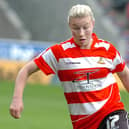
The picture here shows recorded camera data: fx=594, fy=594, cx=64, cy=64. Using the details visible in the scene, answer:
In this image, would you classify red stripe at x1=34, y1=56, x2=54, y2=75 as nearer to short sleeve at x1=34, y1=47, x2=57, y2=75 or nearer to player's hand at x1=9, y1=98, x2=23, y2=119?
short sleeve at x1=34, y1=47, x2=57, y2=75

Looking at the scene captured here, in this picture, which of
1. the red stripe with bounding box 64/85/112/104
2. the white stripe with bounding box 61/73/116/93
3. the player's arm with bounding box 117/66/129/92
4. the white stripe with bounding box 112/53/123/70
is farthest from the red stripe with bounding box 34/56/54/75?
the player's arm with bounding box 117/66/129/92

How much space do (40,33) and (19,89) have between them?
16.4m

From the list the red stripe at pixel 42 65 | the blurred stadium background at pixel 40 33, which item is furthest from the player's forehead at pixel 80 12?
the blurred stadium background at pixel 40 33

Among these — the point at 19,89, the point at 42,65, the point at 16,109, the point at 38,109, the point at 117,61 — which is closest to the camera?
the point at 16,109

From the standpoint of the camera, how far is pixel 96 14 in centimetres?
2170

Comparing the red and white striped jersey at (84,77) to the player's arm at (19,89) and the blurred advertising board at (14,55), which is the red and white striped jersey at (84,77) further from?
the blurred advertising board at (14,55)

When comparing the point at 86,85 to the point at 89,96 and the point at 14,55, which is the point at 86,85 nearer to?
the point at 89,96

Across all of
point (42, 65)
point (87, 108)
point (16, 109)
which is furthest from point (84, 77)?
point (16, 109)

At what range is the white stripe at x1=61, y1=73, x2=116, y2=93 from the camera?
19.9ft

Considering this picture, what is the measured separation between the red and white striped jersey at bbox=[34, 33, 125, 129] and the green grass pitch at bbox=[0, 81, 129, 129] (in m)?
4.98

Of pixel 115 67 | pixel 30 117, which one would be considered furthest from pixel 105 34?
pixel 115 67

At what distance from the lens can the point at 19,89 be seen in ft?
19.0

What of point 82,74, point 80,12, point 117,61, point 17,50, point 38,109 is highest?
point 17,50

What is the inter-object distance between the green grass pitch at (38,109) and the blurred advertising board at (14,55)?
32.9 inches
